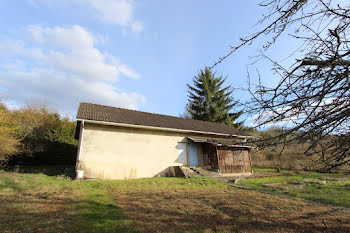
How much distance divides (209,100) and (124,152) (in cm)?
2064

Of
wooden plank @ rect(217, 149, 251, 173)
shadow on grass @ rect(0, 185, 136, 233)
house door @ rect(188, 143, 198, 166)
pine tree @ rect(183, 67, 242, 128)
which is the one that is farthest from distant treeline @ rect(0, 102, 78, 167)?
pine tree @ rect(183, 67, 242, 128)

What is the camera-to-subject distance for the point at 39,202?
214 inches

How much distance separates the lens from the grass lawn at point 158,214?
3906 millimetres

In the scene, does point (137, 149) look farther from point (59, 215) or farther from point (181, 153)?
point (59, 215)

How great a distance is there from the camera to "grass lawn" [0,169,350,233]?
12.8 ft

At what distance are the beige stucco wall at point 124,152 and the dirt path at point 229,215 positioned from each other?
571cm

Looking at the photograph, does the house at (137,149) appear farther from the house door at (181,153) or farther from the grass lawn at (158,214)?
the grass lawn at (158,214)

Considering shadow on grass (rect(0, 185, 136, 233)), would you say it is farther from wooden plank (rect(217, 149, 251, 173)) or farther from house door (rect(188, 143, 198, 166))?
wooden plank (rect(217, 149, 251, 173))

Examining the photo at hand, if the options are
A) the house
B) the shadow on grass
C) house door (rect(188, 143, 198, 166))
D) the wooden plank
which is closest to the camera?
the shadow on grass

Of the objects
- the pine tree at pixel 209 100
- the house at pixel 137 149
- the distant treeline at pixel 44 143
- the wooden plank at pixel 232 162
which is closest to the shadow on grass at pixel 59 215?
the house at pixel 137 149

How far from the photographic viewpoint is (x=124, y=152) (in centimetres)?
1259

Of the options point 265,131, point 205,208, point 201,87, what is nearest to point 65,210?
point 205,208

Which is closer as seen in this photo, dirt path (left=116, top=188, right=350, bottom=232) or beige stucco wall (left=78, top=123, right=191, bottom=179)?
dirt path (left=116, top=188, right=350, bottom=232)

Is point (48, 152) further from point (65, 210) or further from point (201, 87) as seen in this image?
point (201, 87)
